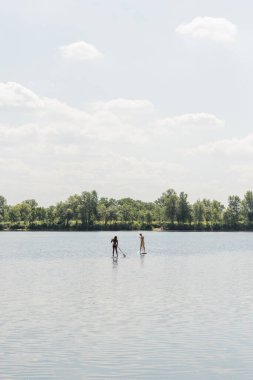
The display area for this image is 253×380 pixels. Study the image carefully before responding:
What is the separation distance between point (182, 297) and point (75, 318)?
9.13 metres

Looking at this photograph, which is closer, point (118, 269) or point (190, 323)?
point (190, 323)

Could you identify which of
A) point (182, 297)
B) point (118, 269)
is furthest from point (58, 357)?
point (118, 269)

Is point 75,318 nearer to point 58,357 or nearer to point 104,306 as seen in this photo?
point 104,306

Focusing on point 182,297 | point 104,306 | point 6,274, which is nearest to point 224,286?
point 182,297

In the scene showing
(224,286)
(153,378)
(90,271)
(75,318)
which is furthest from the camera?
(90,271)

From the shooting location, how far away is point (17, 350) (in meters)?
20.4

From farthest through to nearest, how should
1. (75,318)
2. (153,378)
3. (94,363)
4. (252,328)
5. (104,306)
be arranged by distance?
(104,306)
(75,318)
(252,328)
(94,363)
(153,378)

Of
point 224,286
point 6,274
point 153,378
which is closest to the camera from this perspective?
point 153,378

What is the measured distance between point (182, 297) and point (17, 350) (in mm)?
15342

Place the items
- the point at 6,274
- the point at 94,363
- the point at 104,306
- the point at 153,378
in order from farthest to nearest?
the point at 6,274 < the point at 104,306 < the point at 94,363 < the point at 153,378

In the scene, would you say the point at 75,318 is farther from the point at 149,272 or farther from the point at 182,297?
the point at 149,272

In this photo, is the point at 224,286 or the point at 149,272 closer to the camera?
the point at 224,286

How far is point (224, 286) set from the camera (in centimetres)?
4056

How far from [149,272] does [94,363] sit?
1335 inches
